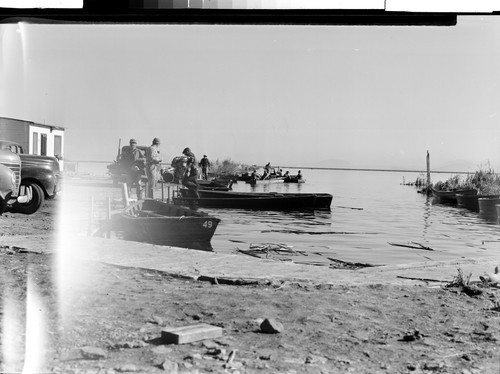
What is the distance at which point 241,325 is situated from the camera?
363 centimetres

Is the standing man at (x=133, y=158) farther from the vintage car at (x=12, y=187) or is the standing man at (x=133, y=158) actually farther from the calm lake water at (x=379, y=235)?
the calm lake water at (x=379, y=235)

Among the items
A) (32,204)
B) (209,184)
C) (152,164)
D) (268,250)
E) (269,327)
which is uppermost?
(152,164)

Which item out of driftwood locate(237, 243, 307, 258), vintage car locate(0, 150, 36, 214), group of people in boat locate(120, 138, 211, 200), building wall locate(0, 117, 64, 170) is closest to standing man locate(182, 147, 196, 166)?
group of people in boat locate(120, 138, 211, 200)

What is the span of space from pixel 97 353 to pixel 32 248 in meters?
3.53

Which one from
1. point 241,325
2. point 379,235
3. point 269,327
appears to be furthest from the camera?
point 379,235

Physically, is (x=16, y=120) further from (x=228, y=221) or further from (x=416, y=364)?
(x=228, y=221)

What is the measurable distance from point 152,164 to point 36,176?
1.73ft

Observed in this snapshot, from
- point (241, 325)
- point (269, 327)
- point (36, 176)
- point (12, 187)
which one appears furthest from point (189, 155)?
point (241, 325)

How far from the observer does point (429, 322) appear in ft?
13.0

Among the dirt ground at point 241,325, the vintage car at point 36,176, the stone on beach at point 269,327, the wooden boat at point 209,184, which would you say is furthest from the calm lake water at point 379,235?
the vintage car at point 36,176

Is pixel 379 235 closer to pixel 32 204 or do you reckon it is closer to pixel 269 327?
pixel 269 327

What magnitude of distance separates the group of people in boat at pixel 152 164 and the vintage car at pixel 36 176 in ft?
0.98

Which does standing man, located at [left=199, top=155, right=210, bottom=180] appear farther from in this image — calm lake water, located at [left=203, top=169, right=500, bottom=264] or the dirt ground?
calm lake water, located at [left=203, top=169, right=500, bottom=264]

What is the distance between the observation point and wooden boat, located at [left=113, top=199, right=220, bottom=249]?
8.05 meters
